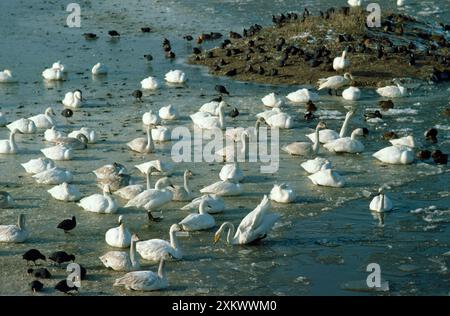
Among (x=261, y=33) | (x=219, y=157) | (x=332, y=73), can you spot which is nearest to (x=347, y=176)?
(x=219, y=157)

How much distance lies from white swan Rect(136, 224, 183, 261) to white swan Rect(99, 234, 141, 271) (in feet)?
1.14

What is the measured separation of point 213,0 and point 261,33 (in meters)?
7.37

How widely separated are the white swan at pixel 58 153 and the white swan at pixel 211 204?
13.0 ft

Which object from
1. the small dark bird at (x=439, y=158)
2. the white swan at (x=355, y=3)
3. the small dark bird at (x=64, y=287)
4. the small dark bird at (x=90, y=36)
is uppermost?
the white swan at (x=355, y=3)

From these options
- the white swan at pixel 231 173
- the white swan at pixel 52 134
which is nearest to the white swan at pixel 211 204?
the white swan at pixel 231 173

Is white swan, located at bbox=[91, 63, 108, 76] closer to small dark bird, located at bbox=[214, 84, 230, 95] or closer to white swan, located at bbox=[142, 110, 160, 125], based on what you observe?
small dark bird, located at bbox=[214, 84, 230, 95]

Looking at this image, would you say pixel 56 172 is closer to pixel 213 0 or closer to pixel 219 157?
pixel 219 157

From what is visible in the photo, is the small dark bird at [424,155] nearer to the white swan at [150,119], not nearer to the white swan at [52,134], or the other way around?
the white swan at [150,119]

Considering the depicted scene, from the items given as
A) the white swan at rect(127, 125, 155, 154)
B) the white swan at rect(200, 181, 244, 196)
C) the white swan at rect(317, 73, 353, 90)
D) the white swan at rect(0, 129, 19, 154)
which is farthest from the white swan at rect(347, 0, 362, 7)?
the white swan at rect(200, 181, 244, 196)

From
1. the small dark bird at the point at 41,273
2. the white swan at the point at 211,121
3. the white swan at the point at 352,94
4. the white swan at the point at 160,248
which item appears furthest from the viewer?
the white swan at the point at 352,94

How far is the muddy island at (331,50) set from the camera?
2827cm

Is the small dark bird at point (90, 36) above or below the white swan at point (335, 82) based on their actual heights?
below

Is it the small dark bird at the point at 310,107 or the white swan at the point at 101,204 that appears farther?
the small dark bird at the point at 310,107

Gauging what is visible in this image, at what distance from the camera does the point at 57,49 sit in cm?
3256
